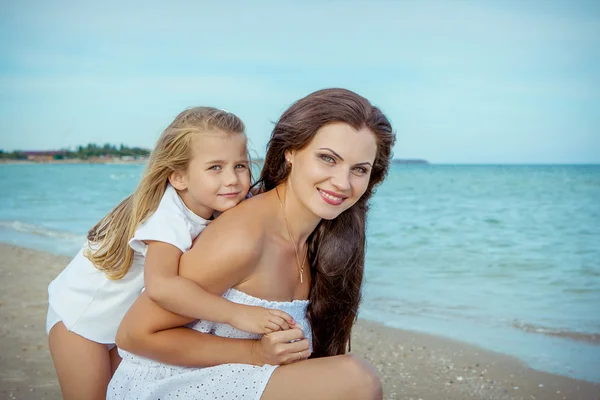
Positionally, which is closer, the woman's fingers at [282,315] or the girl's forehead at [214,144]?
the woman's fingers at [282,315]

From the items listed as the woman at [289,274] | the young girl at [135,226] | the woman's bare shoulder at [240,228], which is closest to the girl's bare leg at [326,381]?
the woman at [289,274]

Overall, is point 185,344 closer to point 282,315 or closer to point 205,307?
point 205,307

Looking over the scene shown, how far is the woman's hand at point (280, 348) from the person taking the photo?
260 centimetres

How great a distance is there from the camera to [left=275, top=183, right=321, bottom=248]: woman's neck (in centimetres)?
311

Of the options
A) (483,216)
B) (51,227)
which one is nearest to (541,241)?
(483,216)

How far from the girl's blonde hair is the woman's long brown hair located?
331 mm

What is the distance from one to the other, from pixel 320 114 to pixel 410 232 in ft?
47.7

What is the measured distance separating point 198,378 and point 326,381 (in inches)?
20.1

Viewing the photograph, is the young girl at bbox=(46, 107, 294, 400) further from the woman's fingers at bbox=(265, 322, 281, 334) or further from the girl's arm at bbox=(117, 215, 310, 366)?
the woman's fingers at bbox=(265, 322, 281, 334)

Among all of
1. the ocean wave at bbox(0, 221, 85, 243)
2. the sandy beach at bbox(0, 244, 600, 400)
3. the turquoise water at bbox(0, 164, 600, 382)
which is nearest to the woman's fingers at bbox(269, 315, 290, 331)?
the turquoise water at bbox(0, 164, 600, 382)

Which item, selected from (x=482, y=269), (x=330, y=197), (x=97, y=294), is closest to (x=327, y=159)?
(x=330, y=197)

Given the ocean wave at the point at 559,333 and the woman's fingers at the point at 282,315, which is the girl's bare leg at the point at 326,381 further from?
the ocean wave at the point at 559,333

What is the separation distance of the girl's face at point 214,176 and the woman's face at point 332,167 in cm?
33

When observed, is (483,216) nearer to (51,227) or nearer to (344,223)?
(51,227)
